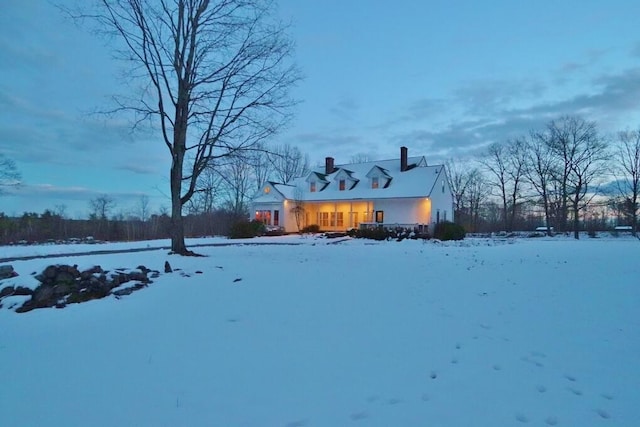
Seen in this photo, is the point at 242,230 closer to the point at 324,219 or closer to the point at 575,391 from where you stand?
the point at 324,219

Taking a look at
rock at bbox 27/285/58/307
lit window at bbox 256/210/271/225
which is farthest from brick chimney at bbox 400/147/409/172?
rock at bbox 27/285/58/307

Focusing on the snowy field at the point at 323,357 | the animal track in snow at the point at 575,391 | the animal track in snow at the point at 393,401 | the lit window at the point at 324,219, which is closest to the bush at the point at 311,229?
the lit window at the point at 324,219

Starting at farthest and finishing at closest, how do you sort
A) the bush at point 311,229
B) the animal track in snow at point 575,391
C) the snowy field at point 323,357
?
the bush at point 311,229, the animal track in snow at point 575,391, the snowy field at point 323,357

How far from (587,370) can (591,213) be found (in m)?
53.7

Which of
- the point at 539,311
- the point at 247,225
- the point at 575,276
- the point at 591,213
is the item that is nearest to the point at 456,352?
the point at 539,311

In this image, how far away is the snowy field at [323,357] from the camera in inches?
125

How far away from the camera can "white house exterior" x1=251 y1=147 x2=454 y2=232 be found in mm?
32125

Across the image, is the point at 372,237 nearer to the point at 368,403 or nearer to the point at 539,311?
the point at 539,311

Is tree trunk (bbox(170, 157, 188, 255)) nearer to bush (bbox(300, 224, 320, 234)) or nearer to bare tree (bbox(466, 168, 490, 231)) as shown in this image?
bush (bbox(300, 224, 320, 234))

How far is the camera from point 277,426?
294 cm

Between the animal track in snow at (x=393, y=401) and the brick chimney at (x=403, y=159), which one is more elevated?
the brick chimney at (x=403, y=159)

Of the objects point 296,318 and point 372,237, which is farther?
point 372,237

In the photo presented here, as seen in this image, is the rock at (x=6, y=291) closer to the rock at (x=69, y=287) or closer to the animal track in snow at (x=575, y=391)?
the rock at (x=69, y=287)

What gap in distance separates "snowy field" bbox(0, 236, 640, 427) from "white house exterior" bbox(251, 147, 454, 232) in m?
24.7
